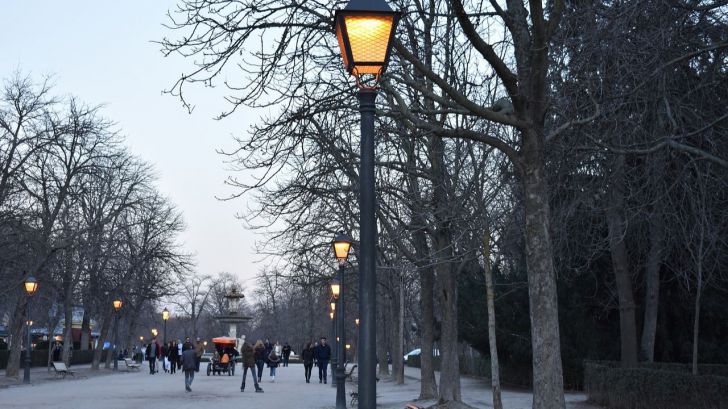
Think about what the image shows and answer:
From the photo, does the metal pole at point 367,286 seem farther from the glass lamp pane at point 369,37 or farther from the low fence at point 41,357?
the low fence at point 41,357

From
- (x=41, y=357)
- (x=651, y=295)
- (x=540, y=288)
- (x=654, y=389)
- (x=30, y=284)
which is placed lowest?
(x=654, y=389)

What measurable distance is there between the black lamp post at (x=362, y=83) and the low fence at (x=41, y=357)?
4856 cm

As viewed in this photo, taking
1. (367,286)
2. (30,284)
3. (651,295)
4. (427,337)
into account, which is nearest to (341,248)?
(427,337)

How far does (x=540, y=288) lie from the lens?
11.9 meters


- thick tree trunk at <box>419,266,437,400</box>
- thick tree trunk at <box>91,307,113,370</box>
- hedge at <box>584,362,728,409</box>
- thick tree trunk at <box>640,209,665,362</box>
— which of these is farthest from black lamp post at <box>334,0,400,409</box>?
thick tree trunk at <box>91,307,113,370</box>

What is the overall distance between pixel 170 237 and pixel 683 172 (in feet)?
159

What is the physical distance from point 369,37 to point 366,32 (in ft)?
0.16

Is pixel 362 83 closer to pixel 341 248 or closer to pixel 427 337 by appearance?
pixel 341 248

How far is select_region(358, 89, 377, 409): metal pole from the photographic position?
22.4 feet

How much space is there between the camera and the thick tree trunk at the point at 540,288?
11.8 metres

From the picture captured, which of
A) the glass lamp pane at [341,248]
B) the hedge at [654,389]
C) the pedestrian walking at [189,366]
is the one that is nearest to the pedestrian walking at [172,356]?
the pedestrian walking at [189,366]

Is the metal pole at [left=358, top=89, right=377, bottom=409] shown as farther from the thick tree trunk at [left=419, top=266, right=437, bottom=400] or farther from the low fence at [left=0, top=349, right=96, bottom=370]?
the low fence at [left=0, top=349, right=96, bottom=370]

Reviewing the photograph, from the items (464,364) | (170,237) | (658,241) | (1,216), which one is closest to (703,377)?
(658,241)

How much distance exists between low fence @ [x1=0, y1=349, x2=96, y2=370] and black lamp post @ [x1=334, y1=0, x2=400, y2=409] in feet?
159
